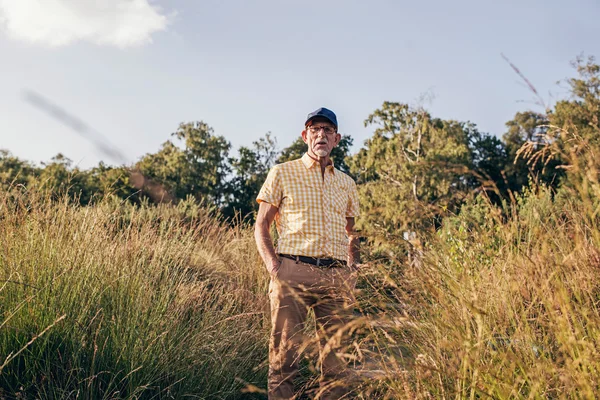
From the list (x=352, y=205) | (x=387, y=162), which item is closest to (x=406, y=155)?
(x=387, y=162)

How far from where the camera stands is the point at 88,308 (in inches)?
125

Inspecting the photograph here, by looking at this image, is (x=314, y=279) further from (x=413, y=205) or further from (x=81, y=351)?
(x=81, y=351)

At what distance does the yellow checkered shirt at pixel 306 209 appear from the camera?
11.3 feet

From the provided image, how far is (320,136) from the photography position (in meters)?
3.68

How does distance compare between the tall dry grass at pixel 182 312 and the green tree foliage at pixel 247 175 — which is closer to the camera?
the tall dry grass at pixel 182 312

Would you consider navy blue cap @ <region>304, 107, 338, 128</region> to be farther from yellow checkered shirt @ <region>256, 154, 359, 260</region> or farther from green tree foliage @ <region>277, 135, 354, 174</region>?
green tree foliage @ <region>277, 135, 354, 174</region>

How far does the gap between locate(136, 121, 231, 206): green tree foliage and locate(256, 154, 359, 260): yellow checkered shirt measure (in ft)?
108

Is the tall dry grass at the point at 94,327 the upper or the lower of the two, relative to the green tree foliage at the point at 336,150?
lower

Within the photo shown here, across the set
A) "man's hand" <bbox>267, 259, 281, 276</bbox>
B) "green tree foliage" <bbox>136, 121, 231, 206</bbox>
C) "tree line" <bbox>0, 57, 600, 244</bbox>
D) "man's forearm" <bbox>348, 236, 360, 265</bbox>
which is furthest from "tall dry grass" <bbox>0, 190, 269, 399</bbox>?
"green tree foliage" <bbox>136, 121, 231, 206</bbox>

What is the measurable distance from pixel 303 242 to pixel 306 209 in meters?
0.22

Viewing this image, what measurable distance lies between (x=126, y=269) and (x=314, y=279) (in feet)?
4.29

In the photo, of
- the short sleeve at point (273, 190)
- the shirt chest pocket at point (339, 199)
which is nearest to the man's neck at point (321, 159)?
the shirt chest pocket at point (339, 199)

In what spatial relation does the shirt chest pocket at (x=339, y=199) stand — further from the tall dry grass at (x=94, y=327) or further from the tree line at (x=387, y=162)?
the tree line at (x=387, y=162)

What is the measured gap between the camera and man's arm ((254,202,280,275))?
343cm
